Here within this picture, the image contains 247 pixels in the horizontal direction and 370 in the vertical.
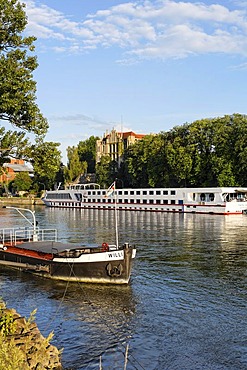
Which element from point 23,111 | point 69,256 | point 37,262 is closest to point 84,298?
point 69,256

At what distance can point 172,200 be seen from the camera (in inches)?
3799

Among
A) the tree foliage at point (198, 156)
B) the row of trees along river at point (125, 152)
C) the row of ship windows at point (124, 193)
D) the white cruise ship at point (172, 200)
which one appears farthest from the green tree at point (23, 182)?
the tree foliage at point (198, 156)

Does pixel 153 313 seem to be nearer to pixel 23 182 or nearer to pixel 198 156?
pixel 198 156

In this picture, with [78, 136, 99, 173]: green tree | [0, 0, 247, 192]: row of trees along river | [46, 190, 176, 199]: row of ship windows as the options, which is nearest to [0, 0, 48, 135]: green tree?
[0, 0, 247, 192]: row of trees along river

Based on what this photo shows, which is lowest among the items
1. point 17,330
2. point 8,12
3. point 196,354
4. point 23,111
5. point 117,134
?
point 196,354

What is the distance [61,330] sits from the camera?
18625mm

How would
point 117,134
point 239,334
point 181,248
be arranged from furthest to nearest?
1. point 117,134
2. point 181,248
3. point 239,334

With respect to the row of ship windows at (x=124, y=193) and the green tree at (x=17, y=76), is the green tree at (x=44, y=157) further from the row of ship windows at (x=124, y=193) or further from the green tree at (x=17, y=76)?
the row of ship windows at (x=124, y=193)

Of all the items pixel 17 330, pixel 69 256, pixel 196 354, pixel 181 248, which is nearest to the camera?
pixel 17 330

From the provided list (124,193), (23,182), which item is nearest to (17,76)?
(124,193)

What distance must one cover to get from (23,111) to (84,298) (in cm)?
1035

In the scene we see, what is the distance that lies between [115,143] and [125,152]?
64.5ft

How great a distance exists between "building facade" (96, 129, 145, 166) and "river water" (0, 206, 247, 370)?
425 feet

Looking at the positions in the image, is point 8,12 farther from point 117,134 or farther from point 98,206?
point 117,134
